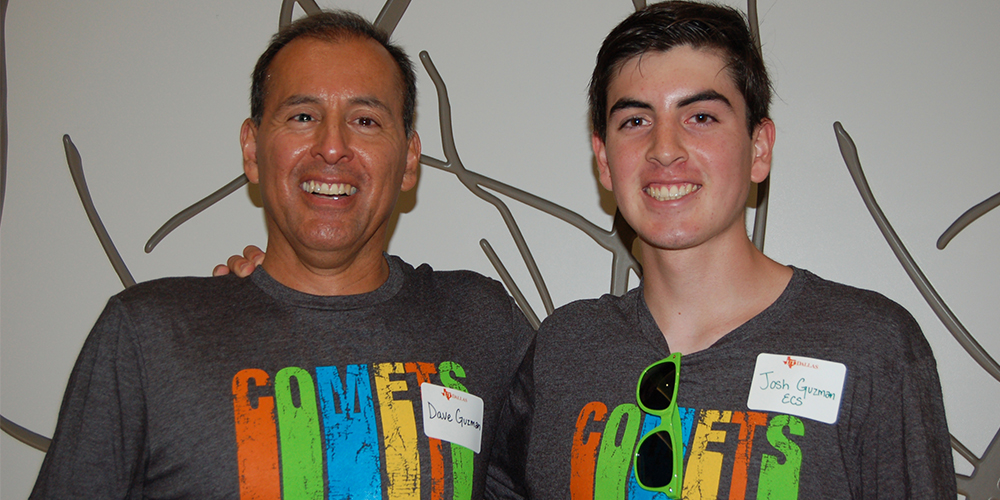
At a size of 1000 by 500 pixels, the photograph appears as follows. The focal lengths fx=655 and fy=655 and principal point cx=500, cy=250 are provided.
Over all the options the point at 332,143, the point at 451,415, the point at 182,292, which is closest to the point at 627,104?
the point at 332,143

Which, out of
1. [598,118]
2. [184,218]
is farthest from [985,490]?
[184,218]

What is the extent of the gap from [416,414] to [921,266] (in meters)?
1.57

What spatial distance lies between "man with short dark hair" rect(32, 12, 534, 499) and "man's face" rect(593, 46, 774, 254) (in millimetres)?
524

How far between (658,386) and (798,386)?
0.89 feet

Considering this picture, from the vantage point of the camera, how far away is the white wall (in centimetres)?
196

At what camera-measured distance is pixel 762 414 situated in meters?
1.31

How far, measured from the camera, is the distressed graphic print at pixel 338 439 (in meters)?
1.37

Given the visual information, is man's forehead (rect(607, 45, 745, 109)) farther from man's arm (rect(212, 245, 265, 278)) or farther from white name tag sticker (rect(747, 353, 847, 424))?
man's arm (rect(212, 245, 265, 278))

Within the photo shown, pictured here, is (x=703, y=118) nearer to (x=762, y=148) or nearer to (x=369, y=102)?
(x=762, y=148)

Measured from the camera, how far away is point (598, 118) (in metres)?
1.67

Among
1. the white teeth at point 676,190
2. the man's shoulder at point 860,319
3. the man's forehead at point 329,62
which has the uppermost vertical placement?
the man's forehead at point 329,62

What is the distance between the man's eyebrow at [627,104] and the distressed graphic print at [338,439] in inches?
30.5

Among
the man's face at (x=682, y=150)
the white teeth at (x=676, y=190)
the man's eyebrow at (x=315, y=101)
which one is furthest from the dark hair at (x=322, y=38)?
the white teeth at (x=676, y=190)

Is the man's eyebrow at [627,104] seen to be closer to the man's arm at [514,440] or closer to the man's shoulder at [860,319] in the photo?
the man's shoulder at [860,319]
